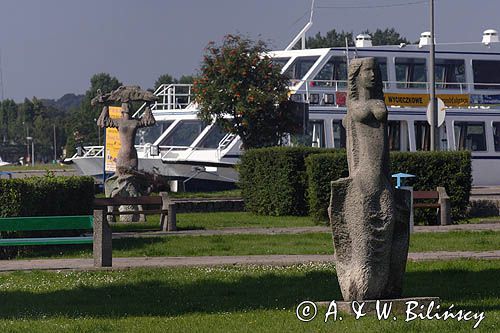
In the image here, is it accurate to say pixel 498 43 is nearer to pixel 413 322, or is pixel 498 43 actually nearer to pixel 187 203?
pixel 187 203

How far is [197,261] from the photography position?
1814 cm

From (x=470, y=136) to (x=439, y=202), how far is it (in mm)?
21127

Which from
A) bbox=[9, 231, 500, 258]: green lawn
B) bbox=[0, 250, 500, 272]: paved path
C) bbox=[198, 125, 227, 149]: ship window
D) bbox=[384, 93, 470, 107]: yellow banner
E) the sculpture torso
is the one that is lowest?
bbox=[0, 250, 500, 272]: paved path

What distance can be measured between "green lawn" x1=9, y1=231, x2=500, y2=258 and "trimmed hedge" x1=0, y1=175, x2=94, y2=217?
0.87 m

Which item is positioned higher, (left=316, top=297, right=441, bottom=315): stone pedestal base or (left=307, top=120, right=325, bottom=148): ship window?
(left=307, top=120, right=325, bottom=148): ship window

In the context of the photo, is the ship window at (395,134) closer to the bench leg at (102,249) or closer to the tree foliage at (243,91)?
the tree foliage at (243,91)

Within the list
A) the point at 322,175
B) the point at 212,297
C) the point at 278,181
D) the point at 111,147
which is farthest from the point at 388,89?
the point at 212,297

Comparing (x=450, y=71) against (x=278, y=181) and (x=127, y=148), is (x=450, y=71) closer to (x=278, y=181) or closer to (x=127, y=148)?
(x=278, y=181)

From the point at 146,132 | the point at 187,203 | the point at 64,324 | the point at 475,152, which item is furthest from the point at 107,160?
the point at 64,324

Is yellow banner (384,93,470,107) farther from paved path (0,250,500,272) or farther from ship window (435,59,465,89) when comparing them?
paved path (0,250,500,272)

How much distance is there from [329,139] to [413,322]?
32039mm

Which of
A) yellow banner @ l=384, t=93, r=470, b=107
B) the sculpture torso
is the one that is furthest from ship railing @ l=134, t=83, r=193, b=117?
the sculpture torso

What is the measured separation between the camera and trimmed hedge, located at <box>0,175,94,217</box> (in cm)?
2075

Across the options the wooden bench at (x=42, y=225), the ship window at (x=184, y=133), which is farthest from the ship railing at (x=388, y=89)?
the wooden bench at (x=42, y=225)
